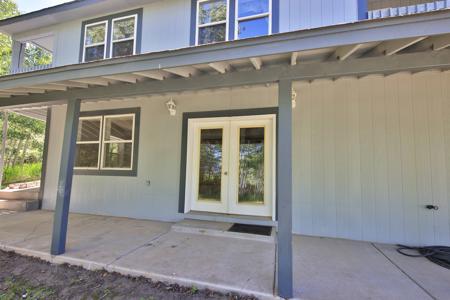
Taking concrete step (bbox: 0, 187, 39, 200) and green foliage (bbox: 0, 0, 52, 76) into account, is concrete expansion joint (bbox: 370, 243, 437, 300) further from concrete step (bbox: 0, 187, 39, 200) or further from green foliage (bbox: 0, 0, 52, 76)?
green foliage (bbox: 0, 0, 52, 76)

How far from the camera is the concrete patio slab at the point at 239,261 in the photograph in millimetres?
2617

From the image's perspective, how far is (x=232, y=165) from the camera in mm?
5129

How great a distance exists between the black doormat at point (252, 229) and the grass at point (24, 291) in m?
2.71

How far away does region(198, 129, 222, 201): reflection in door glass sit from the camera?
5238mm

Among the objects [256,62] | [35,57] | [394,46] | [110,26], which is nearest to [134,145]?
[110,26]

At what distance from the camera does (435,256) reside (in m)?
3.47

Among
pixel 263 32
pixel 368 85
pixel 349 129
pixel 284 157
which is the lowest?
pixel 284 157

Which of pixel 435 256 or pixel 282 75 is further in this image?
pixel 435 256

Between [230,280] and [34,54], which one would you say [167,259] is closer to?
[230,280]

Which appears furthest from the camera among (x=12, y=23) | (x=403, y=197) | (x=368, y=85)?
(x=12, y=23)

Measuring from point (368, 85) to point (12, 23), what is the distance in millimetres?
9226

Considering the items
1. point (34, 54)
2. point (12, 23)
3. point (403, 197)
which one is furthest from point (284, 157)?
point (34, 54)

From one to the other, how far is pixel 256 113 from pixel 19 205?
6.52 m

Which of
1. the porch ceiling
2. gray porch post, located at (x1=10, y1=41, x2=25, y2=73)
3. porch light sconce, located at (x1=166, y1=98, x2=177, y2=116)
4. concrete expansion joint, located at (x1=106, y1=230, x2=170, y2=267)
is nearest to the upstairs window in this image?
porch light sconce, located at (x1=166, y1=98, x2=177, y2=116)
